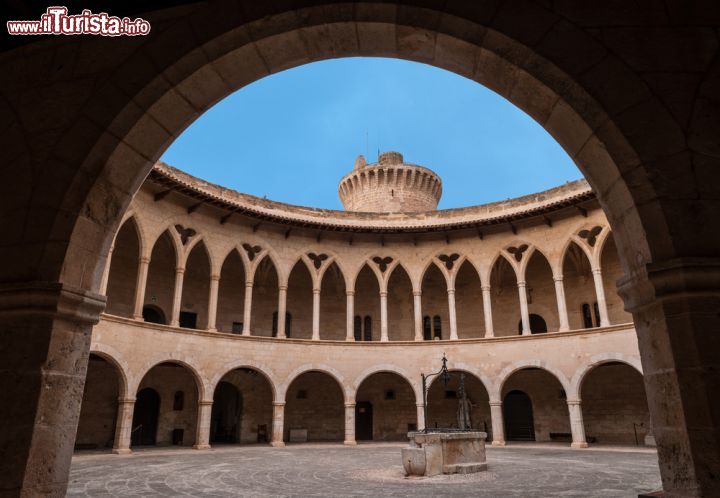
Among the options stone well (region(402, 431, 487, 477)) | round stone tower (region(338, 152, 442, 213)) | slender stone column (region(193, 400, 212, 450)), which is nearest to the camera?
stone well (region(402, 431, 487, 477))

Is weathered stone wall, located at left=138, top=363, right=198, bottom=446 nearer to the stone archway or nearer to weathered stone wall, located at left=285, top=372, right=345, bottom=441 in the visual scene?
weathered stone wall, located at left=285, top=372, right=345, bottom=441

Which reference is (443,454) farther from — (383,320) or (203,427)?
(383,320)

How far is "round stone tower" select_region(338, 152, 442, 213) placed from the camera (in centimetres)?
3177

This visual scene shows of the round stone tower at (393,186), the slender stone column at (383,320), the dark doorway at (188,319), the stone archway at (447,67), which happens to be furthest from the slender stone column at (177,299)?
the round stone tower at (393,186)

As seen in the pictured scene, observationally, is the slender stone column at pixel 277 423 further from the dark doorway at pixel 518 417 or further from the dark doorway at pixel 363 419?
the dark doorway at pixel 518 417

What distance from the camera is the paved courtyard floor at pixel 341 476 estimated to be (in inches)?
317

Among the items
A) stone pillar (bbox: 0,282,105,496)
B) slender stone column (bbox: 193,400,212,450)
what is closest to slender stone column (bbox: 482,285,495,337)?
slender stone column (bbox: 193,400,212,450)

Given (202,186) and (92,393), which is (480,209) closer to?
(202,186)

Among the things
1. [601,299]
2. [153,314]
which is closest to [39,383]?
[601,299]

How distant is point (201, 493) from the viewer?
800 cm

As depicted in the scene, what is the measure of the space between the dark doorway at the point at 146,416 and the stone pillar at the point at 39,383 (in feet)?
60.2

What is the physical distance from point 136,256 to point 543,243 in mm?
16954

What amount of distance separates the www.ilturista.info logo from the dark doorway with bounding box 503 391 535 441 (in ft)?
73.0

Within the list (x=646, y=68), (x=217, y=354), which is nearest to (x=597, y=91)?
(x=646, y=68)
